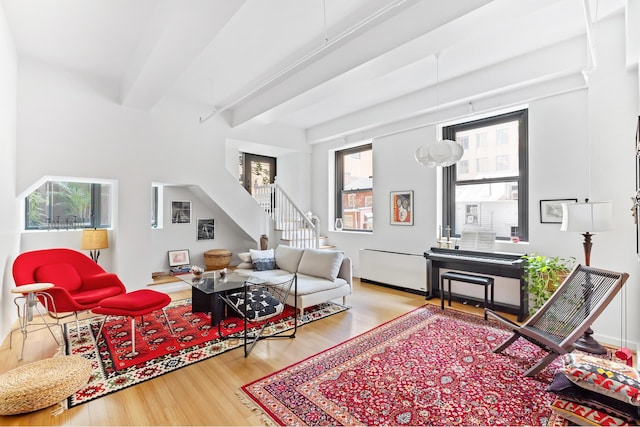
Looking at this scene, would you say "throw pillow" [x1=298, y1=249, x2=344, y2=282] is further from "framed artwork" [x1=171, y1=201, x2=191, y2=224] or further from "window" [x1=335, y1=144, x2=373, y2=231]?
"framed artwork" [x1=171, y1=201, x2=191, y2=224]

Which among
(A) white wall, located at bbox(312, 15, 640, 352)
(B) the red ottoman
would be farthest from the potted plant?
(B) the red ottoman

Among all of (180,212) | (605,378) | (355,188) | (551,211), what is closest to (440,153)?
(551,211)

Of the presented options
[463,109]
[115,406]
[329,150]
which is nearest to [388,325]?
[115,406]

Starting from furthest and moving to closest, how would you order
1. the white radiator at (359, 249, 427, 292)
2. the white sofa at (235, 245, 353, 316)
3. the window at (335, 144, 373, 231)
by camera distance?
the window at (335, 144, 373, 231) < the white radiator at (359, 249, 427, 292) < the white sofa at (235, 245, 353, 316)

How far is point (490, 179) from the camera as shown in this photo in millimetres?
4887

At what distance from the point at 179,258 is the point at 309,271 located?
299cm

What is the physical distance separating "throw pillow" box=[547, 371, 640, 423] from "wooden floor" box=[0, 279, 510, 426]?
195cm

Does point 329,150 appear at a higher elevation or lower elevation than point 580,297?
higher

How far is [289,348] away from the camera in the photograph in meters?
3.22

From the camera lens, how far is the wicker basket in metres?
6.23

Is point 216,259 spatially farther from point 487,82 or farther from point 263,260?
point 487,82

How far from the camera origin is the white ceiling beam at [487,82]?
12.3 ft

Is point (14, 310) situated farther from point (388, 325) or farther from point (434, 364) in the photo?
point (434, 364)

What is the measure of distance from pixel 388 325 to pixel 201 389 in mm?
2328
